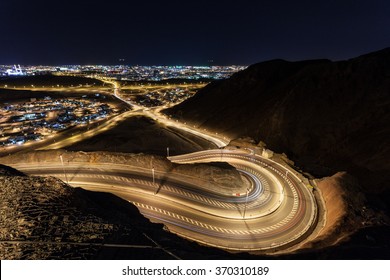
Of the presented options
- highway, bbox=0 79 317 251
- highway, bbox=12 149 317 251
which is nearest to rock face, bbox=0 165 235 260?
highway, bbox=12 149 317 251

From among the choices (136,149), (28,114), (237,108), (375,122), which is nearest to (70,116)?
(28,114)

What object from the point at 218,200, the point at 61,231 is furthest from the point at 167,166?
the point at 61,231

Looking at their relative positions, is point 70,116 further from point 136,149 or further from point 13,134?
point 136,149

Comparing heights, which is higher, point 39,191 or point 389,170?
point 39,191

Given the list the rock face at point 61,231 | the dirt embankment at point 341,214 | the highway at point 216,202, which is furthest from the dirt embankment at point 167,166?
the rock face at point 61,231

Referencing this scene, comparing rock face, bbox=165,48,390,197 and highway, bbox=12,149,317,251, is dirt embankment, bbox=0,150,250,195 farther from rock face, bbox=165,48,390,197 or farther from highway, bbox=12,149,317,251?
rock face, bbox=165,48,390,197

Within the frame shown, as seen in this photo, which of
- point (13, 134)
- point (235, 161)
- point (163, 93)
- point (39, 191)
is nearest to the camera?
point (39, 191)
